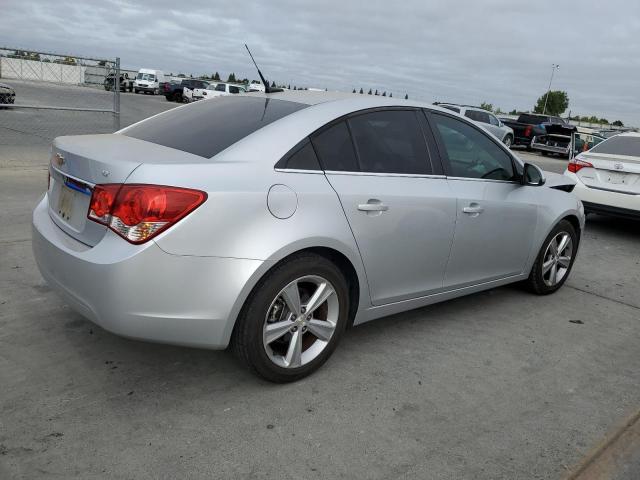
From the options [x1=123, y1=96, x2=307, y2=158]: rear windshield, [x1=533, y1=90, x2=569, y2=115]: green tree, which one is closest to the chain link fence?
[x1=123, y1=96, x2=307, y2=158]: rear windshield

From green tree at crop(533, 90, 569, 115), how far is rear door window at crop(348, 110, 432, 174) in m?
100

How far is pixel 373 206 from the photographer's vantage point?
3.36m

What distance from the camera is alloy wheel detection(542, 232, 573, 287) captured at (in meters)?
5.09

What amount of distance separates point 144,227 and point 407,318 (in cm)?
235

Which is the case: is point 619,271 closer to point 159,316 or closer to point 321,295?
point 321,295

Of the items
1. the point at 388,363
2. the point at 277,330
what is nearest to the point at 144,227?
the point at 277,330

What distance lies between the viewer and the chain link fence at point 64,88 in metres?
8.48

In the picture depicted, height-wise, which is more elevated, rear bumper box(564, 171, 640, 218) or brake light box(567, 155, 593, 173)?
brake light box(567, 155, 593, 173)

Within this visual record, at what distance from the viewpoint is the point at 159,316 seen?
107 inches

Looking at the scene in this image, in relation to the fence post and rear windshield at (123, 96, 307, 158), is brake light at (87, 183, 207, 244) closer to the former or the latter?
rear windshield at (123, 96, 307, 158)

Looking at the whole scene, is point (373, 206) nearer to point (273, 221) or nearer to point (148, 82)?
point (273, 221)

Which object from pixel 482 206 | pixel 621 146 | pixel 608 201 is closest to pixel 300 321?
pixel 482 206

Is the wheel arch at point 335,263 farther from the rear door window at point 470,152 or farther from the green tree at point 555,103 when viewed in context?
the green tree at point 555,103

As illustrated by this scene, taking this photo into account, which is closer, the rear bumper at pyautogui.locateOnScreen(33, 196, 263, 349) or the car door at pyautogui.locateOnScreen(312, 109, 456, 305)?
the rear bumper at pyautogui.locateOnScreen(33, 196, 263, 349)
